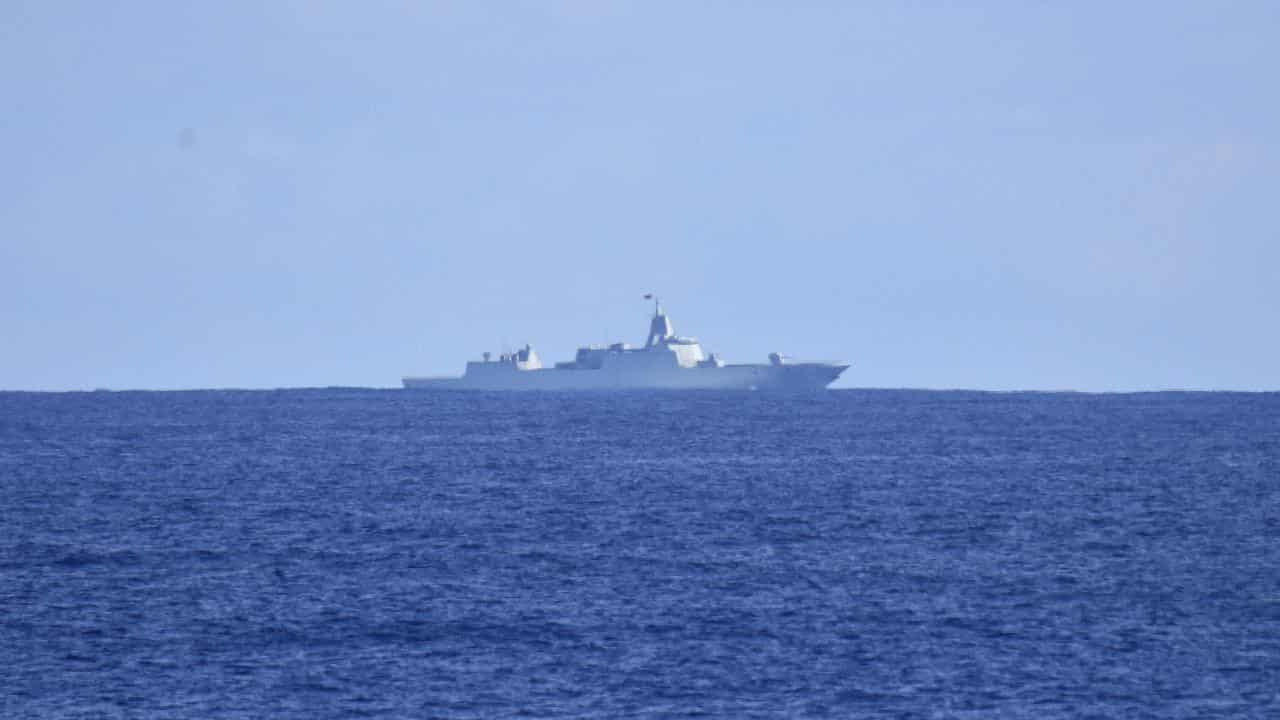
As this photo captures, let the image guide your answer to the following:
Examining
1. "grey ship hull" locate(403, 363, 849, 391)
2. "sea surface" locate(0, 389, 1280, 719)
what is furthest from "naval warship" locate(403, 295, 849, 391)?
"sea surface" locate(0, 389, 1280, 719)

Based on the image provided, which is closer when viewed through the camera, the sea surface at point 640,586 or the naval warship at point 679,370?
the sea surface at point 640,586

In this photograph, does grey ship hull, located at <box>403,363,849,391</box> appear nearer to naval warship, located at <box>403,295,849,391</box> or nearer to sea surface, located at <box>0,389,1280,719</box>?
naval warship, located at <box>403,295,849,391</box>

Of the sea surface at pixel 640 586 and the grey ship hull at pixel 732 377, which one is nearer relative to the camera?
the sea surface at pixel 640 586

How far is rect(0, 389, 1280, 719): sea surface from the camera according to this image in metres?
27.0

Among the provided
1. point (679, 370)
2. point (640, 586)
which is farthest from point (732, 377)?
point (640, 586)

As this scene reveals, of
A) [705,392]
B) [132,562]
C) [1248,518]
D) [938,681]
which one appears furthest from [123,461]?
[705,392]

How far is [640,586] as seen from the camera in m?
36.2

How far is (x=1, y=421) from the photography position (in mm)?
115438

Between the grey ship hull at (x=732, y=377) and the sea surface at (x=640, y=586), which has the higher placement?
the grey ship hull at (x=732, y=377)

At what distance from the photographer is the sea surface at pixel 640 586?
27031 millimetres

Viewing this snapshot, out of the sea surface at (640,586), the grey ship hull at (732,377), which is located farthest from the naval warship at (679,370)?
the sea surface at (640,586)

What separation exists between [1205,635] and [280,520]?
86.8ft

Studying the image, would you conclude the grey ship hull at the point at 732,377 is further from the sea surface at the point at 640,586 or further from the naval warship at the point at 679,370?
the sea surface at the point at 640,586

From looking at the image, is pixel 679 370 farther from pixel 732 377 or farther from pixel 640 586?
pixel 640 586
